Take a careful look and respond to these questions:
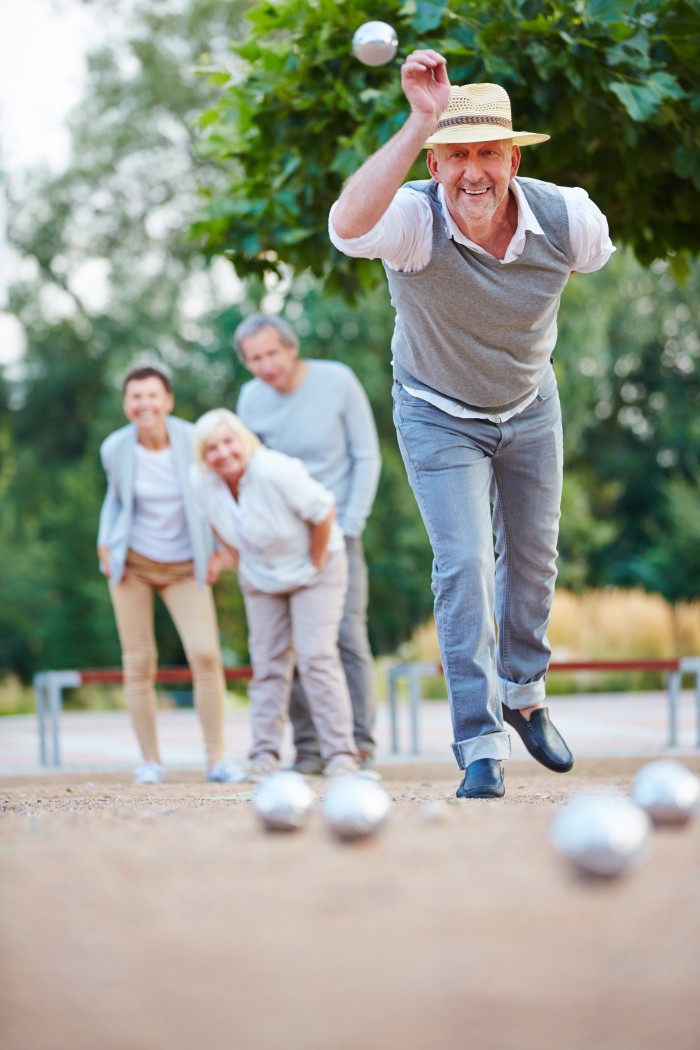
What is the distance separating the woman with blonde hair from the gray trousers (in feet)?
1.44

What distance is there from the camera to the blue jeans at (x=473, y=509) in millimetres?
3742

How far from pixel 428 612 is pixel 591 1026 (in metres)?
16.9

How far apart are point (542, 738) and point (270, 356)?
260 cm

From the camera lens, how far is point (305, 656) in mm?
5824

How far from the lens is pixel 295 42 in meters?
5.32

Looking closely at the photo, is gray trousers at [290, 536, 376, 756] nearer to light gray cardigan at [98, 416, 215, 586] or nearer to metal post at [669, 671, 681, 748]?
light gray cardigan at [98, 416, 215, 586]

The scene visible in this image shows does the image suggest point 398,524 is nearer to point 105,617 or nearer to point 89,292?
point 105,617

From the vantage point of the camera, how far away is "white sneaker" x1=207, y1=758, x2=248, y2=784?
587 centimetres

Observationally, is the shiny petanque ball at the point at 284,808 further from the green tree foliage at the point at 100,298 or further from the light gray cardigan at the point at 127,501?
the green tree foliage at the point at 100,298

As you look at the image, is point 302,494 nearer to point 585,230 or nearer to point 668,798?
point 585,230

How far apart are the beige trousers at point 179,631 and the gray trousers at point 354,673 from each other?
15.8 inches

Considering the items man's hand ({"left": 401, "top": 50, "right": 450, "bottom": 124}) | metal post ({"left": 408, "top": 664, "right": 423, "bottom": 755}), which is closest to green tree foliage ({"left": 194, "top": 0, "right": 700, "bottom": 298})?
man's hand ({"left": 401, "top": 50, "right": 450, "bottom": 124})

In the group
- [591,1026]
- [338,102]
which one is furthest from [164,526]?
[591,1026]

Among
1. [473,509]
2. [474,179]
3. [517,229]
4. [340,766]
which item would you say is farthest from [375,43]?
[340,766]
